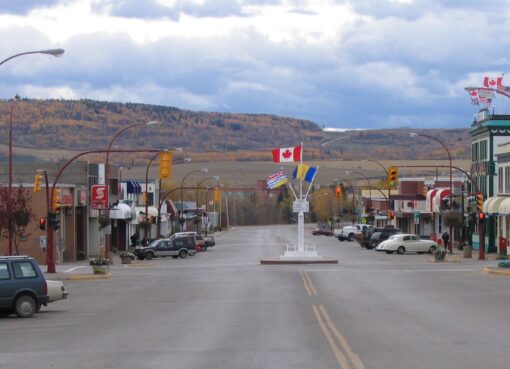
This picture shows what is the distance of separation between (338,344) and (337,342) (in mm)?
329

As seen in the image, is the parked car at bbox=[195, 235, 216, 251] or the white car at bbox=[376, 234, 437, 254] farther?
the parked car at bbox=[195, 235, 216, 251]

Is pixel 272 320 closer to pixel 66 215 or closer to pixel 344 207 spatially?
pixel 66 215

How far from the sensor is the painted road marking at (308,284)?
33.7 meters

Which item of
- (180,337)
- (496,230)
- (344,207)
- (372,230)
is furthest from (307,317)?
(344,207)

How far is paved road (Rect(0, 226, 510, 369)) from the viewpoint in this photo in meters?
16.4

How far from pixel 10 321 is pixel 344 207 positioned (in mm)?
158124

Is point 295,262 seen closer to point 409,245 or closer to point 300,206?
point 300,206

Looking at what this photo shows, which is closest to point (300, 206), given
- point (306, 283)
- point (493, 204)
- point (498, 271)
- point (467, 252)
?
point (467, 252)

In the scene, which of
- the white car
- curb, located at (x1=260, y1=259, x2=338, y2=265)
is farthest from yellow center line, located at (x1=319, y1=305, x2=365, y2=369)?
the white car

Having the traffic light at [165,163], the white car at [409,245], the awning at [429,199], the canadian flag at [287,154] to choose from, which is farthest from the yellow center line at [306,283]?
the awning at [429,199]

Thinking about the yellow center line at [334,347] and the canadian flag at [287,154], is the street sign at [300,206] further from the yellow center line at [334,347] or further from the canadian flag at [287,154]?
the yellow center line at [334,347]

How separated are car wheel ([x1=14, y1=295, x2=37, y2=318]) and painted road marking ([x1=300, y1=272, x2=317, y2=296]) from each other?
974 cm

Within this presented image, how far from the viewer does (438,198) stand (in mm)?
93250

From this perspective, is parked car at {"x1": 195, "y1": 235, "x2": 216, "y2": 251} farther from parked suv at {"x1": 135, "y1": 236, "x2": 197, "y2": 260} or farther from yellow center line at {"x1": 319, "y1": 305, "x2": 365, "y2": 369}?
yellow center line at {"x1": 319, "y1": 305, "x2": 365, "y2": 369}
